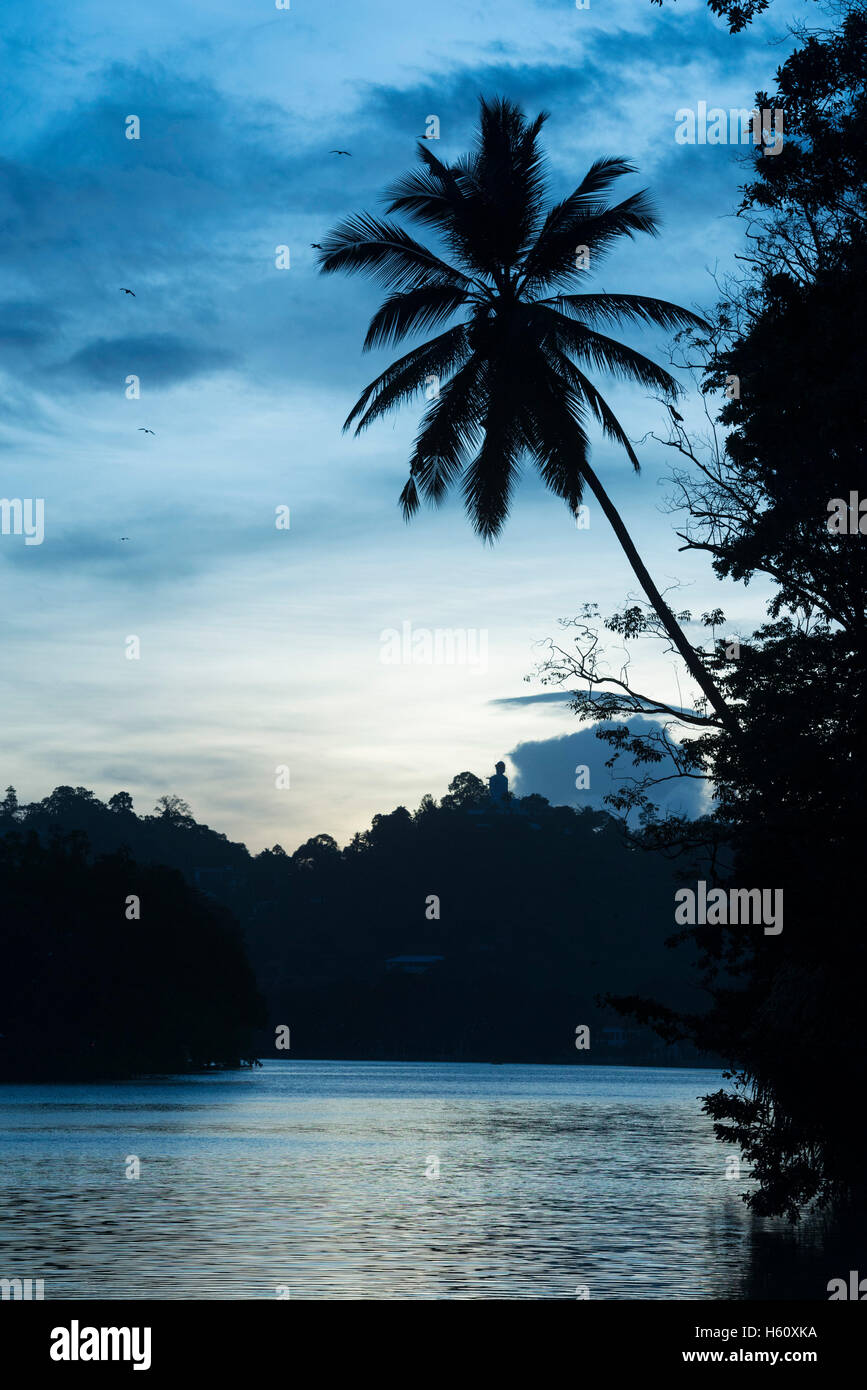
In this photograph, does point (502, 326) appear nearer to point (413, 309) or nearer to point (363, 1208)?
point (413, 309)

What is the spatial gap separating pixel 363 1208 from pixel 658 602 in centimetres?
1337

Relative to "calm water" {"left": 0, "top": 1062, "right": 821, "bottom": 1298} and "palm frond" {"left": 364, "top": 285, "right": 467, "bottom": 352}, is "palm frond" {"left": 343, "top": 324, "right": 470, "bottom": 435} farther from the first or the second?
"calm water" {"left": 0, "top": 1062, "right": 821, "bottom": 1298}

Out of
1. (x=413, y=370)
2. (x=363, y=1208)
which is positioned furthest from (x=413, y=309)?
(x=363, y=1208)

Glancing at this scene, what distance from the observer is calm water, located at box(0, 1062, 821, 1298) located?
68.5 ft

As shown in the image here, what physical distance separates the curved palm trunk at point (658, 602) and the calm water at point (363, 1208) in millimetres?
9638

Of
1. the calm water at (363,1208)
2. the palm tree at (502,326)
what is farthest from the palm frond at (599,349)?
the calm water at (363,1208)

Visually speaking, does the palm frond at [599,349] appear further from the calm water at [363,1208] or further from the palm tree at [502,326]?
the calm water at [363,1208]

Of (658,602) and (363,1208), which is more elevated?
(658,602)

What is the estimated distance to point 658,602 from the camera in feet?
97.3

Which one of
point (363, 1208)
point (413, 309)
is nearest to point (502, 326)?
point (413, 309)

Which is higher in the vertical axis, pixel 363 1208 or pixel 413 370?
pixel 413 370

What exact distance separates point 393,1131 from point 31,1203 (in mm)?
32581

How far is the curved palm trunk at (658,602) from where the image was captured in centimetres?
2894
